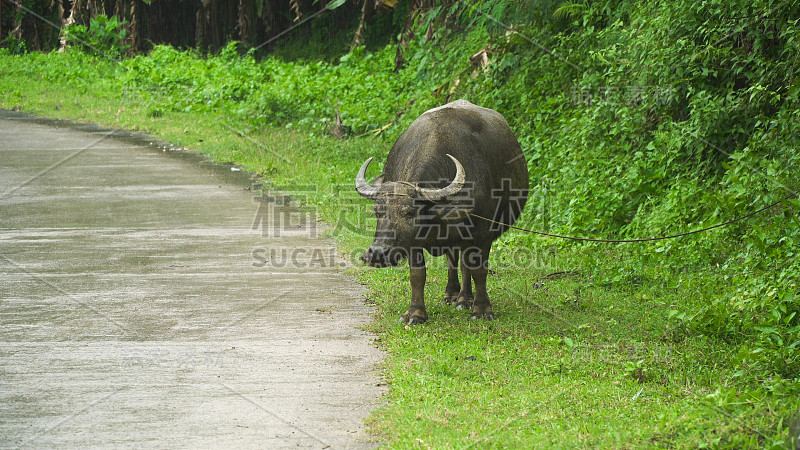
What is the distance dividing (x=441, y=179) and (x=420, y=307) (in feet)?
3.36

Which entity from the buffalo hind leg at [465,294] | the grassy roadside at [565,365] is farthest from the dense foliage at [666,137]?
the buffalo hind leg at [465,294]

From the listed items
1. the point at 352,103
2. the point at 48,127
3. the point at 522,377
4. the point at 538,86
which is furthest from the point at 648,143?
the point at 48,127

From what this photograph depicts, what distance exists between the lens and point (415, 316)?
6688 mm

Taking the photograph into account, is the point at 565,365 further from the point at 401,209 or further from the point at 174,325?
the point at 174,325

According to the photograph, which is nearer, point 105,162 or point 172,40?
point 105,162

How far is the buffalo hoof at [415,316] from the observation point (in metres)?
6.66

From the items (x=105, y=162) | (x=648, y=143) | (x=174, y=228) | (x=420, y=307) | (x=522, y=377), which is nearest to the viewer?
(x=522, y=377)

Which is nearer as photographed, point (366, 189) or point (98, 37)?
point (366, 189)

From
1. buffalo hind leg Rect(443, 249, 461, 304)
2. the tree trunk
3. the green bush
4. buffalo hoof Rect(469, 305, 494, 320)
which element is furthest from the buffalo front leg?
the green bush

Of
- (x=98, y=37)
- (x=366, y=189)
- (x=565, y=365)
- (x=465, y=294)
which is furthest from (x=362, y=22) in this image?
(x=565, y=365)

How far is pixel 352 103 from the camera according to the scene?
57.6 feet

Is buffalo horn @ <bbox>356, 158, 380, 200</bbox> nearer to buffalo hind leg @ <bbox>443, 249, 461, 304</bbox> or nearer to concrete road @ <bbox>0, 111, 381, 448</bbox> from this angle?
concrete road @ <bbox>0, 111, 381, 448</bbox>

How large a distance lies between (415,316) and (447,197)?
97cm

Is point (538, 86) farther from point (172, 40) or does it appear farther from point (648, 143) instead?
point (172, 40)
